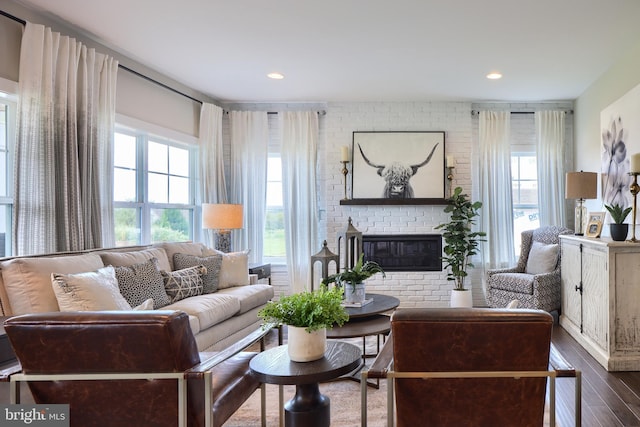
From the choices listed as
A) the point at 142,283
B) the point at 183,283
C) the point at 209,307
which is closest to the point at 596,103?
the point at 209,307

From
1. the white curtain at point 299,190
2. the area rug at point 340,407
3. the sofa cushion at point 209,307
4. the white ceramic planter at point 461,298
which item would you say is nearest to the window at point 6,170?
the sofa cushion at point 209,307

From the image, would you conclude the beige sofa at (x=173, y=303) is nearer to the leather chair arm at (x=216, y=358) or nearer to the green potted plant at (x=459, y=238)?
the leather chair arm at (x=216, y=358)

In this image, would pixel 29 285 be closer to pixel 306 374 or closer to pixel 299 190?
pixel 306 374

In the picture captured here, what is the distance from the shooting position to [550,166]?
16.9ft

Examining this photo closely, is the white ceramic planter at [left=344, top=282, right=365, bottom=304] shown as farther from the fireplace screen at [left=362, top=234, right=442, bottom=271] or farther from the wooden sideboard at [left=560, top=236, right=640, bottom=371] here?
the fireplace screen at [left=362, top=234, right=442, bottom=271]

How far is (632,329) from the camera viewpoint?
297 centimetres

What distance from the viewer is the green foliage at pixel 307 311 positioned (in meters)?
1.75

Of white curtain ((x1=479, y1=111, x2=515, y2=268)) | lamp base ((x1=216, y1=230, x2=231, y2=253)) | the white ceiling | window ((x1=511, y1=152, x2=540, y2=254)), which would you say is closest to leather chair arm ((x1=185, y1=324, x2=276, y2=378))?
the white ceiling

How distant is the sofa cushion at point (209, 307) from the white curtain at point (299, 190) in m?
1.83

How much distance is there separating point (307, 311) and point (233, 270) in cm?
229

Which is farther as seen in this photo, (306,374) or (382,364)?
(306,374)

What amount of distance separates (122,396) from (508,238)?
4854 millimetres

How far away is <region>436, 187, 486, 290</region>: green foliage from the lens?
4.86 metres

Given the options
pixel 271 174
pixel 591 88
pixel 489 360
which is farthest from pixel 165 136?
pixel 591 88
